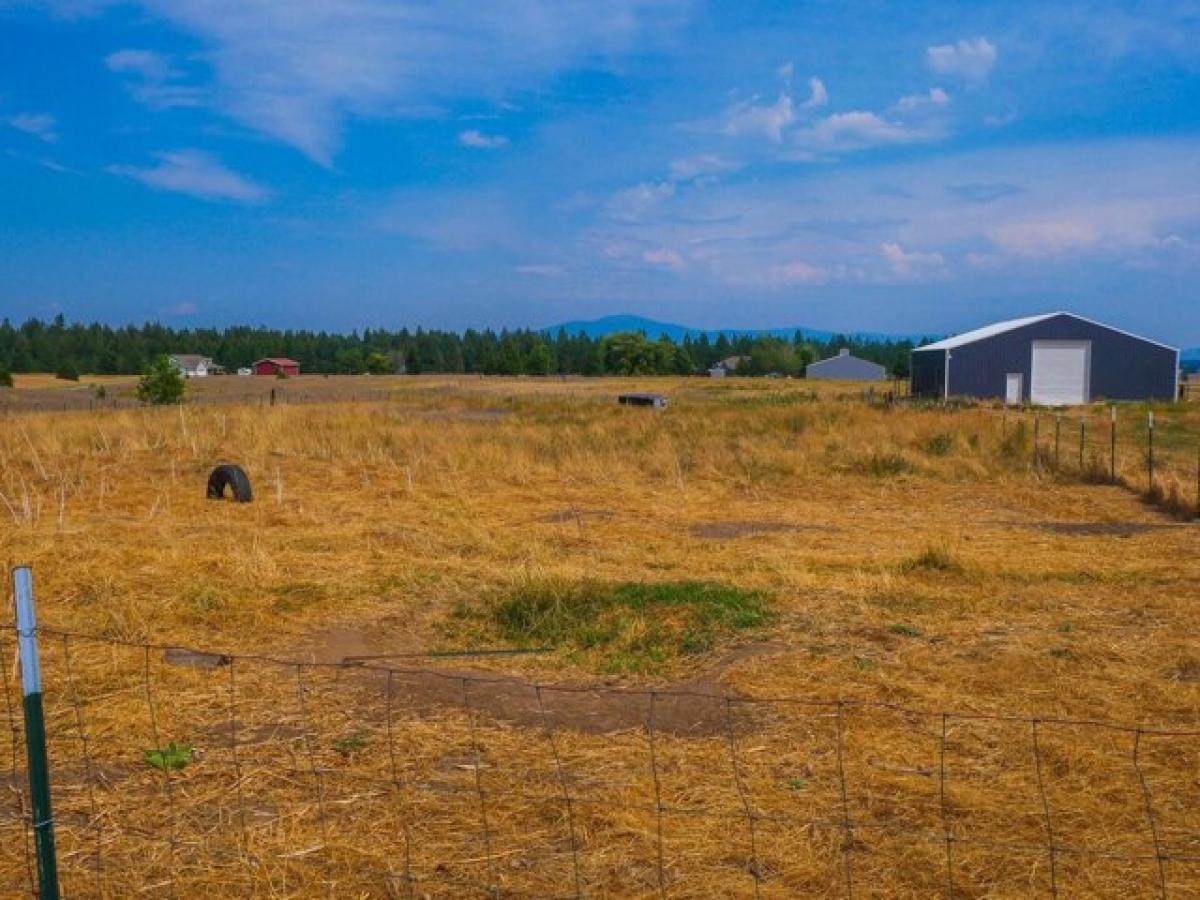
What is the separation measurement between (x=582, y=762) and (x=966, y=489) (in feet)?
41.4

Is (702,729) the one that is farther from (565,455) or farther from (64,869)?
(565,455)

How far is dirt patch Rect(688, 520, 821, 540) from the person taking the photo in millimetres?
11852

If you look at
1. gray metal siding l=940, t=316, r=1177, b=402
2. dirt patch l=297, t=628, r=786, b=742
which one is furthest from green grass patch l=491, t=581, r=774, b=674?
gray metal siding l=940, t=316, r=1177, b=402

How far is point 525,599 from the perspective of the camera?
769cm

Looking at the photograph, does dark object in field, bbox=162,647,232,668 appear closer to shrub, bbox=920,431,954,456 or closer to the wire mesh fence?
the wire mesh fence

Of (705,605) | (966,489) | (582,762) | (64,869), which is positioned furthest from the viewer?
(966,489)

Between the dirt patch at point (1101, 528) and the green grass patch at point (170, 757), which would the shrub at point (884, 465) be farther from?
the green grass patch at point (170, 757)

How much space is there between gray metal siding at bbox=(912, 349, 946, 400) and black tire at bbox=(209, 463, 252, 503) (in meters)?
31.3

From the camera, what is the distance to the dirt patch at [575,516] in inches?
500

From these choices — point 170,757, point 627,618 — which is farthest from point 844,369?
point 170,757

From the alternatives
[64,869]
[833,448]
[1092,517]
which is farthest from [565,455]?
[64,869]

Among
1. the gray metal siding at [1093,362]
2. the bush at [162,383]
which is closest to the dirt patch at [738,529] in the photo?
the gray metal siding at [1093,362]

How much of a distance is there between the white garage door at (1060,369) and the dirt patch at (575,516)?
30.8 m

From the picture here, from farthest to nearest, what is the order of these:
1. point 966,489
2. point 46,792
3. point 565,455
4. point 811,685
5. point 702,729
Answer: point 565,455, point 966,489, point 811,685, point 702,729, point 46,792
